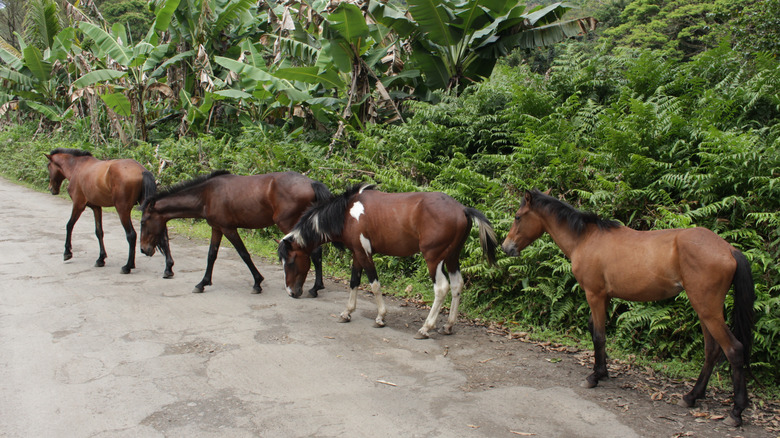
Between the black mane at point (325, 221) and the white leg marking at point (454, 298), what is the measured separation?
142cm

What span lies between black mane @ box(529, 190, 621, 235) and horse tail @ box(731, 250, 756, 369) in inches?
38.7

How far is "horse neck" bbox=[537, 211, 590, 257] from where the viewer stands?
179 inches

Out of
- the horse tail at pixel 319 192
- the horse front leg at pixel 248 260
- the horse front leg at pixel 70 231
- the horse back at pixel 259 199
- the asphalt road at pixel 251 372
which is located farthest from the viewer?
the horse front leg at pixel 70 231

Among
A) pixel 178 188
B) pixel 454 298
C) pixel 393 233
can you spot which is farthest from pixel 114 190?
pixel 454 298

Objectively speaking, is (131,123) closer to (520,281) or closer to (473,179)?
(473,179)

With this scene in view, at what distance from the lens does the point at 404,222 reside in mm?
5684

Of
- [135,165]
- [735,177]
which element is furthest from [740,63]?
[135,165]

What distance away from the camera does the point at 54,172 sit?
31.6 feet

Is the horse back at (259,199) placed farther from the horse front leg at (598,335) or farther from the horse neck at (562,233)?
the horse front leg at (598,335)

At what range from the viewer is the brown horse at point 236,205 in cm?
712

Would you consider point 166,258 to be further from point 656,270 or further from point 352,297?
point 656,270

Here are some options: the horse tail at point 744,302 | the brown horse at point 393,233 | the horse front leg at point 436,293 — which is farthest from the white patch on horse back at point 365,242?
the horse tail at point 744,302

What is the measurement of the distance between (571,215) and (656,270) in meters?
0.87

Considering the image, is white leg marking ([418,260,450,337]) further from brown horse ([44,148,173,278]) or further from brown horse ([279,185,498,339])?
brown horse ([44,148,173,278])
